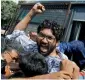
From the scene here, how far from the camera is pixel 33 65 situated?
1.64 m

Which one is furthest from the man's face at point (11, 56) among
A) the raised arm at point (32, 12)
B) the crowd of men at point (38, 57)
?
the raised arm at point (32, 12)

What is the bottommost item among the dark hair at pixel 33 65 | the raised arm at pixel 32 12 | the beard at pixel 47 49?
the dark hair at pixel 33 65

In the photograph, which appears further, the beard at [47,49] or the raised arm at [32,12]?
the raised arm at [32,12]

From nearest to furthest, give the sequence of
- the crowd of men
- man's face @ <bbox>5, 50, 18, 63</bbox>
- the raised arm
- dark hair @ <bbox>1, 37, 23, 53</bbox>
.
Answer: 1. the crowd of men
2. man's face @ <bbox>5, 50, 18, 63</bbox>
3. dark hair @ <bbox>1, 37, 23, 53</bbox>
4. the raised arm

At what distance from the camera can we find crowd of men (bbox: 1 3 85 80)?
1.53m

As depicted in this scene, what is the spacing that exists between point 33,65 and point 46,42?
1.01 feet

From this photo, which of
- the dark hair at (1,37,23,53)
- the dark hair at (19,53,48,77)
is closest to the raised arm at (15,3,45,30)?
the dark hair at (1,37,23,53)

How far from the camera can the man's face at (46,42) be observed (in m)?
1.91

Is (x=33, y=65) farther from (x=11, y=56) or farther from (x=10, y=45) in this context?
(x=10, y=45)

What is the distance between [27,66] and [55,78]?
228 millimetres

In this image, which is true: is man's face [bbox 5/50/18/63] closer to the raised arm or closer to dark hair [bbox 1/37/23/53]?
dark hair [bbox 1/37/23/53]

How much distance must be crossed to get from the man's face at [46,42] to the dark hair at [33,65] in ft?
0.65

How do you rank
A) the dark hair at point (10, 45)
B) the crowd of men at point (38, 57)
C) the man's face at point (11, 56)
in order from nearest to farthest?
1. the crowd of men at point (38, 57)
2. the man's face at point (11, 56)
3. the dark hair at point (10, 45)

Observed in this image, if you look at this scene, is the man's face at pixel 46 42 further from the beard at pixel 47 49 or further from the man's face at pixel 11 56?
the man's face at pixel 11 56
